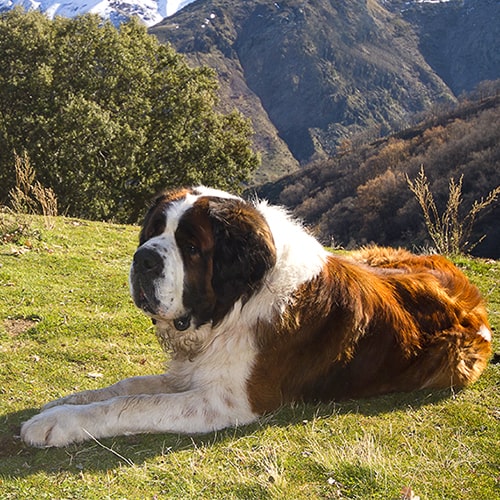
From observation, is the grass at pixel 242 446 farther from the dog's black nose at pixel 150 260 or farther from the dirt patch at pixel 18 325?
the dog's black nose at pixel 150 260

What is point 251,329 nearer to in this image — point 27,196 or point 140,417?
point 140,417

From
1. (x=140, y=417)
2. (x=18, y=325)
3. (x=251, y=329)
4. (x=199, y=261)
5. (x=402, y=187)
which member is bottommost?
(x=402, y=187)

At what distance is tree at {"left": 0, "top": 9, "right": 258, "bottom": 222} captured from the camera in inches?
864

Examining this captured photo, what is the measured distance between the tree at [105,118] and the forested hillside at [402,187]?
18050mm

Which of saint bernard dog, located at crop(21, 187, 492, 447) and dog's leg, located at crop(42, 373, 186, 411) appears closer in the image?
saint bernard dog, located at crop(21, 187, 492, 447)

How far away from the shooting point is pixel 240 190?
27750mm

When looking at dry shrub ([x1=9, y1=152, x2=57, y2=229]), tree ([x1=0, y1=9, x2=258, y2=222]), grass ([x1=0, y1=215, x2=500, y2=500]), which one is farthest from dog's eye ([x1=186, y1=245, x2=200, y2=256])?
tree ([x1=0, y1=9, x2=258, y2=222])

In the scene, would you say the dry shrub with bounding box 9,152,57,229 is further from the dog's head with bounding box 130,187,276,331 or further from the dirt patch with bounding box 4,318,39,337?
the dog's head with bounding box 130,187,276,331

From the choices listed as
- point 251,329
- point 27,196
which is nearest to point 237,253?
point 251,329

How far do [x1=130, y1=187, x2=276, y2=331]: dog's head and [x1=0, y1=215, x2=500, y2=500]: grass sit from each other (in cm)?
85

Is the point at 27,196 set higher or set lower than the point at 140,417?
higher

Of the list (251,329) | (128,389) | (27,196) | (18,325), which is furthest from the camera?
(27,196)

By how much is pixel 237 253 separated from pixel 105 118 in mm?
19277

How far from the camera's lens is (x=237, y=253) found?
3.86 m
